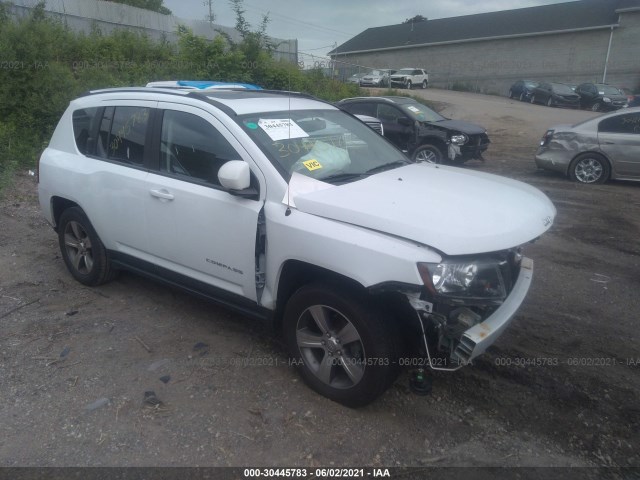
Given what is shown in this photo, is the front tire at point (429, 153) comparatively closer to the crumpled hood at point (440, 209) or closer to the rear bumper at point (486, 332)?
the crumpled hood at point (440, 209)

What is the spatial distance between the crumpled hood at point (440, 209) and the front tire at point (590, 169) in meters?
7.60

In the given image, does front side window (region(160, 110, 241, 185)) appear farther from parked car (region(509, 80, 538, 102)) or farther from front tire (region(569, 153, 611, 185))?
parked car (region(509, 80, 538, 102))

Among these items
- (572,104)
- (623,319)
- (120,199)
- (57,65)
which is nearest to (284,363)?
(120,199)

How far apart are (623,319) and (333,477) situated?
3.10 m

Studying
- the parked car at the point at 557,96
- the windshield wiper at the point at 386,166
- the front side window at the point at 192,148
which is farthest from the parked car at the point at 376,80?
the front side window at the point at 192,148

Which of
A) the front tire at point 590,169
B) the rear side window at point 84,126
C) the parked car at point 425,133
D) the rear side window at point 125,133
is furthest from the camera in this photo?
the parked car at point 425,133

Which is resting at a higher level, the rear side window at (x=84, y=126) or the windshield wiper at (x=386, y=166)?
the rear side window at (x=84, y=126)

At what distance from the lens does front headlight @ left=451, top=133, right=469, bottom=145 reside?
1084cm

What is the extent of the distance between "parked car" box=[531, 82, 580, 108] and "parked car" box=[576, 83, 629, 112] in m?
0.44

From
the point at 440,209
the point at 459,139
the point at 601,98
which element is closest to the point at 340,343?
the point at 440,209

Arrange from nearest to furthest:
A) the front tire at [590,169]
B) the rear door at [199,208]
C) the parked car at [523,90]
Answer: the rear door at [199,208] < the front tire at [590,169] < the parked car at [523,90]

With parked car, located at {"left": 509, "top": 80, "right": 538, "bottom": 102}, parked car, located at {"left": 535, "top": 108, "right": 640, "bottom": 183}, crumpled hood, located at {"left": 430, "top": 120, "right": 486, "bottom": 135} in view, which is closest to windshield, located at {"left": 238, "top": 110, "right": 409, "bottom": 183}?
crumpled hood, located at {"left": 430, "top": 120, "right": 486, "bottom": 135}

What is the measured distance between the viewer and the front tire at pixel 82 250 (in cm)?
470

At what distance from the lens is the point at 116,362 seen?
3.78m
